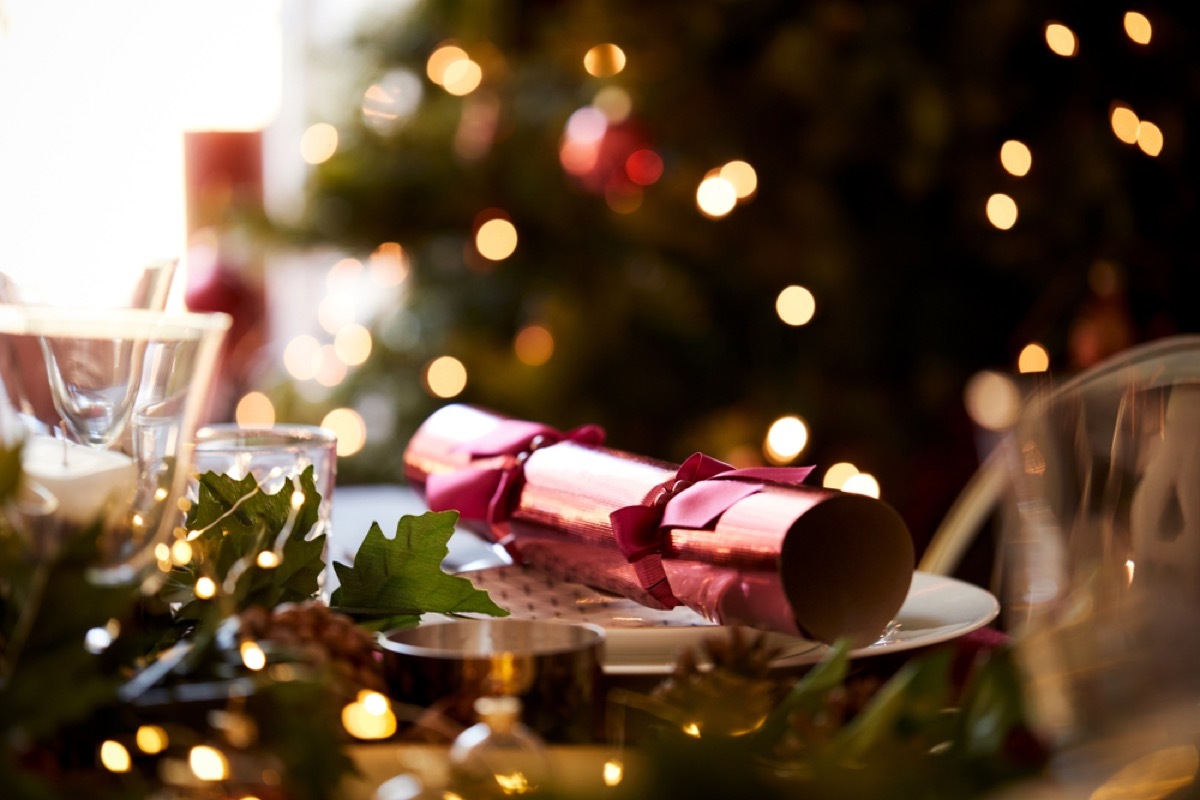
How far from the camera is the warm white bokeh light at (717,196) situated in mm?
1996

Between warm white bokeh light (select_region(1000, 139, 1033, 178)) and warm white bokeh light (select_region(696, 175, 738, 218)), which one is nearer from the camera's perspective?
warm white bokeh light (select_region(1000, 139, 1033, 178))

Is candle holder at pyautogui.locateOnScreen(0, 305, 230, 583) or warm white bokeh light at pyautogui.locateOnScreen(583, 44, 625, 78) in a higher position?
warm white bokeh light at pyautogui.locateOnScreen(583, 44, 625, 78)

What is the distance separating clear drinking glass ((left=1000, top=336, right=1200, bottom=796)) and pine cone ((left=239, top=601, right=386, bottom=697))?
216 mm

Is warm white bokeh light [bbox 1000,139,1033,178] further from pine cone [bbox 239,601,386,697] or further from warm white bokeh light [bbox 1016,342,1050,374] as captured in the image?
pine cone [bbox 239,601,386,697]

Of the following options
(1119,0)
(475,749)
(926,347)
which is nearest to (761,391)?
(926,347)

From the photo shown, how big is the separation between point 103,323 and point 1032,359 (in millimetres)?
1683

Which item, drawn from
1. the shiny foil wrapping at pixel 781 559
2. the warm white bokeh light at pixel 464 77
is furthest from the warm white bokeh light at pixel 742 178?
the shiny foil wrapping at pixel 781 559

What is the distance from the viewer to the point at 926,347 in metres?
2.02

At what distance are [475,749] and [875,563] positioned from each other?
28 cm

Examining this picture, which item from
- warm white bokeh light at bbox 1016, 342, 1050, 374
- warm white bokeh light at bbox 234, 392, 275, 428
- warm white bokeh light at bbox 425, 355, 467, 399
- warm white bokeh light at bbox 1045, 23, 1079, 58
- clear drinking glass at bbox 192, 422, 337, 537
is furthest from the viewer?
warm white bokeh light at bbox 234, 392, 275, 428

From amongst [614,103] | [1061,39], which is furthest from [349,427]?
[1061,39]

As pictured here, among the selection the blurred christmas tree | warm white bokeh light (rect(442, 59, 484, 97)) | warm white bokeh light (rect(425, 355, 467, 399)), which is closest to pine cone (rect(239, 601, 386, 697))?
the blurred christmas tree

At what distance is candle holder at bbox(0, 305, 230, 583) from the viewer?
0.42 m

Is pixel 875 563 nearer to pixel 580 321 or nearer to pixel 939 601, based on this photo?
pixel 939 601
